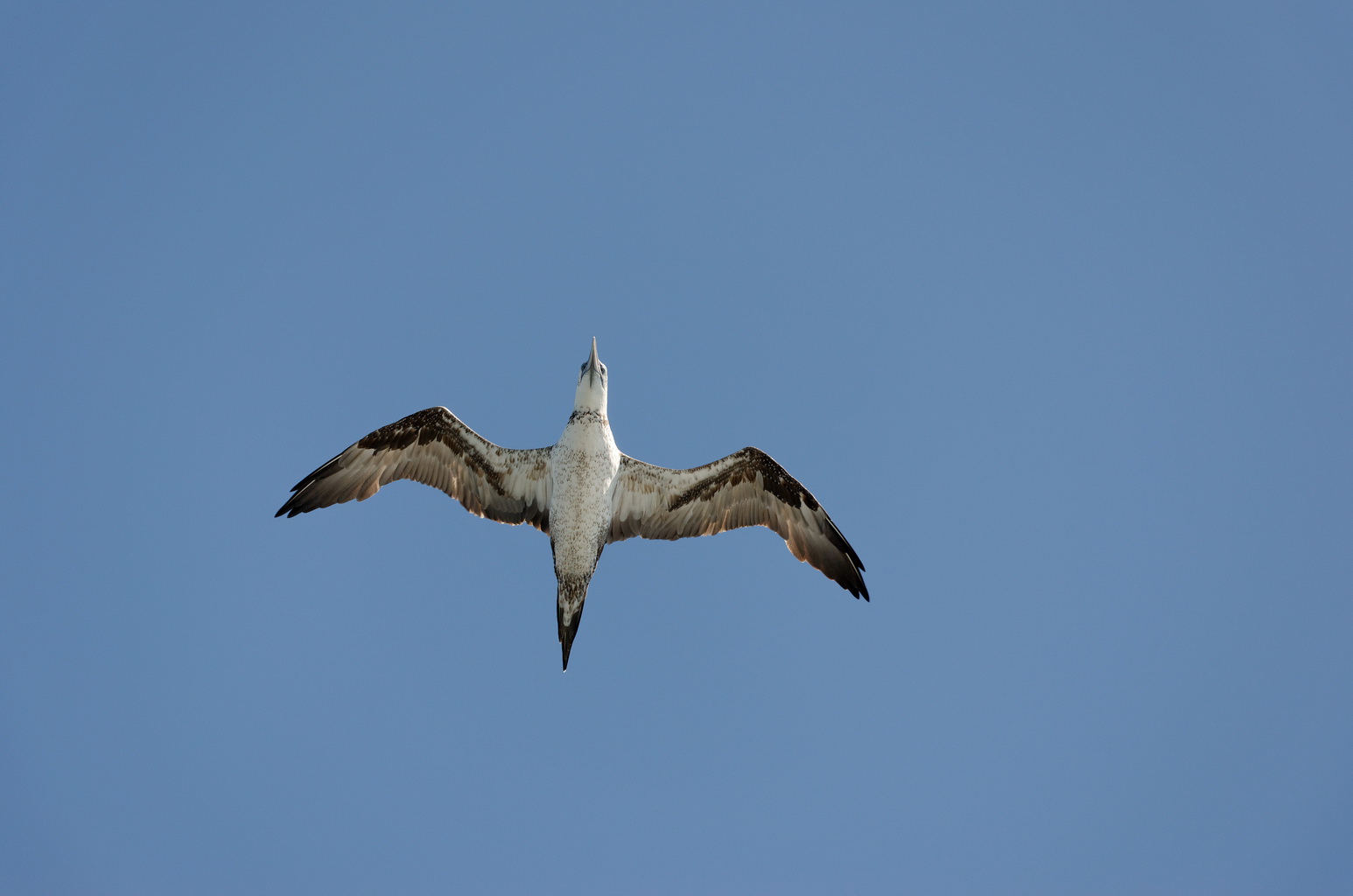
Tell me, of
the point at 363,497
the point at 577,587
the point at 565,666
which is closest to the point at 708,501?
the point at 577,587

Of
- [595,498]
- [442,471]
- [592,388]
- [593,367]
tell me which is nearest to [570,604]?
[595,498]

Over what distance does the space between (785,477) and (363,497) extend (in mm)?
7228

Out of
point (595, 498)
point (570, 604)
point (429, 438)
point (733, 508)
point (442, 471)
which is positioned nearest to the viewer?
point (595, 498)

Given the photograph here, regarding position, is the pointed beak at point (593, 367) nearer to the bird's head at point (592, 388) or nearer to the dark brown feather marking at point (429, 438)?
the bird's head at point (592, 388)

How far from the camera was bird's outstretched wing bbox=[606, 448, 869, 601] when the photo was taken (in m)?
14.9

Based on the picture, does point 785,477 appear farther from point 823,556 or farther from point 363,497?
point 363,497

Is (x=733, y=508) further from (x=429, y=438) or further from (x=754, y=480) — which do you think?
(x=429, y=438)

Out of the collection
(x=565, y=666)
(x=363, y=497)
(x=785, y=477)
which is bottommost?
(x=565, y=666)

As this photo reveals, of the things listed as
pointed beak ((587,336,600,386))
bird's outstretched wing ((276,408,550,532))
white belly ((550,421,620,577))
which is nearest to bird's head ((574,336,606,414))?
pointed beak ((587,336,600,386))

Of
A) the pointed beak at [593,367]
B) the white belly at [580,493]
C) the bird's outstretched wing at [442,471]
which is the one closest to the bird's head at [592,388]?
the pointed beak at [593,367]

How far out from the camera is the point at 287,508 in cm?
1470

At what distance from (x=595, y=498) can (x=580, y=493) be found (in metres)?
0.27

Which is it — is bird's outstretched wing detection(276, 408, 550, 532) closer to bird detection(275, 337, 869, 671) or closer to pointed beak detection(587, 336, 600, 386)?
bird detection(275, 337, 869, 671)

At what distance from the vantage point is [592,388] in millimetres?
14273
